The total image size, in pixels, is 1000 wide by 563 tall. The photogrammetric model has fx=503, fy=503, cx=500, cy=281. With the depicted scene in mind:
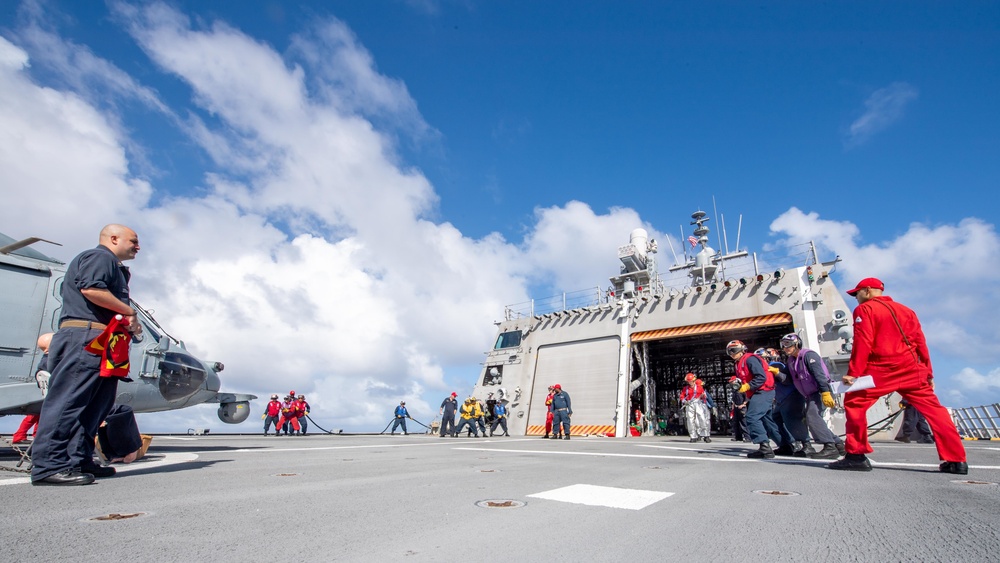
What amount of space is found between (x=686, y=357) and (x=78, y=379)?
2254 centimetres

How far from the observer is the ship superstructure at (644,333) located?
52.0 ft

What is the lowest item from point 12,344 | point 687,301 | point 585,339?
point 12,344

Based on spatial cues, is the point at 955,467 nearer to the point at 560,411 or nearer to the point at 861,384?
the point at 861,384

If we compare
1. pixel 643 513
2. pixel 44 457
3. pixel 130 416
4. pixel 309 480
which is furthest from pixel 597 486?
pixel 130 416

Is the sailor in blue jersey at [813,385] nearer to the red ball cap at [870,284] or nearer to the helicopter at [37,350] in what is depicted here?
the red ball cap at [870,284]

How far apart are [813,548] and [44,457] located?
170 inches

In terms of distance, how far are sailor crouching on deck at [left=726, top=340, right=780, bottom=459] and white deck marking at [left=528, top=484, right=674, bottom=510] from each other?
4.43 m

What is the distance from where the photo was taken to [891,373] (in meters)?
4.55

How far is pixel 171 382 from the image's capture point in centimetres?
682

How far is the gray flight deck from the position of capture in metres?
1.79

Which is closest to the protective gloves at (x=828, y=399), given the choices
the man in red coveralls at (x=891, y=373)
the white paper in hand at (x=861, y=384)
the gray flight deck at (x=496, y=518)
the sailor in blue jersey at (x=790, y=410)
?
the sailor in blue jersey at (x=790, y=410)

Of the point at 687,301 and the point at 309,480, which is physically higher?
the point at 687,301

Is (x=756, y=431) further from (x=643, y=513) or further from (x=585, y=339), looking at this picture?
(x=585, y=339)

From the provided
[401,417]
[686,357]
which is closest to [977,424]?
[686,357]
